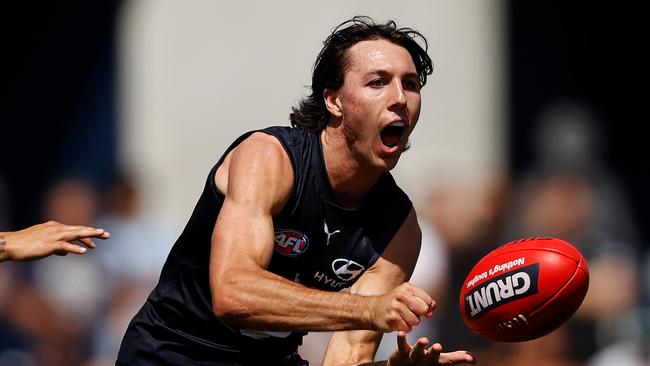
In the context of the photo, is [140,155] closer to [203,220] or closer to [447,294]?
[447,294]

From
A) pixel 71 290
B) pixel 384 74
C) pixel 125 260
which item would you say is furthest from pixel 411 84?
pixel 71 290

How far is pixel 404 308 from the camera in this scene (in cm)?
533

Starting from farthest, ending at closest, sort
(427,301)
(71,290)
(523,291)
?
(71,290) → (523,291) → (427,301)

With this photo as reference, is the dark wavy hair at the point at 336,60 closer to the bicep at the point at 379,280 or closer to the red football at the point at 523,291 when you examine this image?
the bicep at the point at 379,280

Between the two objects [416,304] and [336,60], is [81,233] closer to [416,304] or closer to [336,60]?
[336,60]

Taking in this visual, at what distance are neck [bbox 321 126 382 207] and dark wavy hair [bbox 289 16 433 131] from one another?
0.18 meters

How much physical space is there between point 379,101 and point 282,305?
116 centimetres

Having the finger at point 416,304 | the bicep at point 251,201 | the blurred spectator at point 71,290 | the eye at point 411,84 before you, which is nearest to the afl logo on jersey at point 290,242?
the bicep at point 251,201

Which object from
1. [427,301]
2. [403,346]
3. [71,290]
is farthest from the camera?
[71,290]

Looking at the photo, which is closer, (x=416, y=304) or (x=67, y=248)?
Answer: (x=416, y=304)

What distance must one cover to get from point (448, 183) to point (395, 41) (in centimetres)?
584

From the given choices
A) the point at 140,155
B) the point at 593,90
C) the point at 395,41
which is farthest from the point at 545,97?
the point at 395,41

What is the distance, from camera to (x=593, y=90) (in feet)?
47.4

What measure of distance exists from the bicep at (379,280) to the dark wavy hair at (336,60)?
0.65 m
